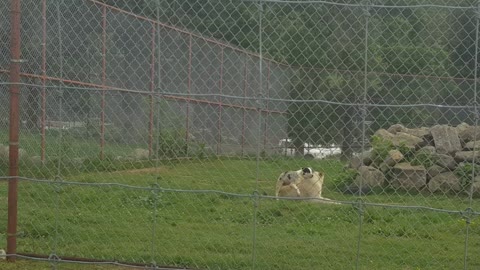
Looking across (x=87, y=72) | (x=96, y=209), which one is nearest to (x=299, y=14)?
(x=96, y=209)

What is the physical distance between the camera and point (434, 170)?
9.91 m

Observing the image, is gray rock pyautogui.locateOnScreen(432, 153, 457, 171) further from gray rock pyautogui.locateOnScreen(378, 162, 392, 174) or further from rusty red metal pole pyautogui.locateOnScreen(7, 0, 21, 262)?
rusty red metal pole pyautogui.locateOnScreen(7, 0, 21, 262)

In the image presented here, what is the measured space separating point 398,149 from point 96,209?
3.93m

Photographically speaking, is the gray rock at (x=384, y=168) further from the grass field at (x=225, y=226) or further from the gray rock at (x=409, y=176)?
the grass field at (x=225, y=226)

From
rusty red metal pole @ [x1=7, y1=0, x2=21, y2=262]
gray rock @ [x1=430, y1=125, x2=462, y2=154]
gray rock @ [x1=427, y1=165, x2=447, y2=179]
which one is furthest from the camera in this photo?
gray rock @ [x1=430, y1=125, x2=462, y2=154]

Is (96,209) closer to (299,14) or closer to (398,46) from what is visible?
(299,14)

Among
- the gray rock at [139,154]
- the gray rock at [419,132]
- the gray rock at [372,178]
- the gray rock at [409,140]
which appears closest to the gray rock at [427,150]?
the gray rock at [409,140]

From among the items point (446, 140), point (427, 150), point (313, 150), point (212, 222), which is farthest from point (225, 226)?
point (446, 140)

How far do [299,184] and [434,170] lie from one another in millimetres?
1699

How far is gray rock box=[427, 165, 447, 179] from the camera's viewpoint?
30.8 ft

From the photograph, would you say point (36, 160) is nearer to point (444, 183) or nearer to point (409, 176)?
point (409, 176)

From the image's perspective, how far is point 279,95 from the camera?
7566 mm

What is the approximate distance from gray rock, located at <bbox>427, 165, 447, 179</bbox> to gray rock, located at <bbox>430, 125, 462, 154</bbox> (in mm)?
898

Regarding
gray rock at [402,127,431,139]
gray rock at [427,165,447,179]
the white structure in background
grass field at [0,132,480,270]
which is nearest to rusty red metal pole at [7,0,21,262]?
grass field at [0,132,480,270]
